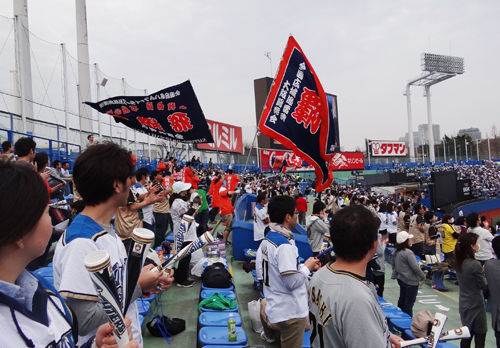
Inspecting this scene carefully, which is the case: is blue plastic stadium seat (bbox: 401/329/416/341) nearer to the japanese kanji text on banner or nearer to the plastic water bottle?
the plastic water bottle

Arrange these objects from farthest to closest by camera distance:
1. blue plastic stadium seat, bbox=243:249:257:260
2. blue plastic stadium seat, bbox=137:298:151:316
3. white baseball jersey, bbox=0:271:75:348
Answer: blue plastic stadium seat, bbox=243:249:257:260
blue plastic stadium seat, bbox=137:298:151:316
white baseball jersey, bbox=0:271:75:348

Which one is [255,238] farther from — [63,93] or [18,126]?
[63,93]

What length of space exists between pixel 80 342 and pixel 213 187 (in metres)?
10.0

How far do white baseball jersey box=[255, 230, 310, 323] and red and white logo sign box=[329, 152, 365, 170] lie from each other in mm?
37551

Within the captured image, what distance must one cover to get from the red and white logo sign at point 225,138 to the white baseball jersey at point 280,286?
77.7 feet

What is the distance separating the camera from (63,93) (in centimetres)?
1298

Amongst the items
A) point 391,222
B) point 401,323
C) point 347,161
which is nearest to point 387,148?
point 347,161

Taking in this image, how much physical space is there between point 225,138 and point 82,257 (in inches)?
1182

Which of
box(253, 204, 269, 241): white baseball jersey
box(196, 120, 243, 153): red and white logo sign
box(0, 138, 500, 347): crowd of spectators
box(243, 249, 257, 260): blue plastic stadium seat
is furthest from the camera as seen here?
box(196, 120, 243, 153): red and white logo sign

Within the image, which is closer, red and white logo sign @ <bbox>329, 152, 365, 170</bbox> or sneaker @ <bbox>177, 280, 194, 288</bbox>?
sneaker @ <bbox>177, 280, 194, 288</bbox>

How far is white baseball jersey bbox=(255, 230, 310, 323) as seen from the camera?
3.38 m

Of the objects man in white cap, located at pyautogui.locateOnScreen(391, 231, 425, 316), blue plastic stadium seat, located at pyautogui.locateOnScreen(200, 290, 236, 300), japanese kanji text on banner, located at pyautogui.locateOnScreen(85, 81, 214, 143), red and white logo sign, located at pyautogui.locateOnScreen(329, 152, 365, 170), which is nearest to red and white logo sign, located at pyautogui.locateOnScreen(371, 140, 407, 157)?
red and white logo sign, located at pyautogui.locateOnScreen(329, 152, 365, 170)

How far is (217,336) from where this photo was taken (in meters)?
4.22

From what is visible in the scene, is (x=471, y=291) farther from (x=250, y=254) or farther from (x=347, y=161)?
(x=347, y=161)
